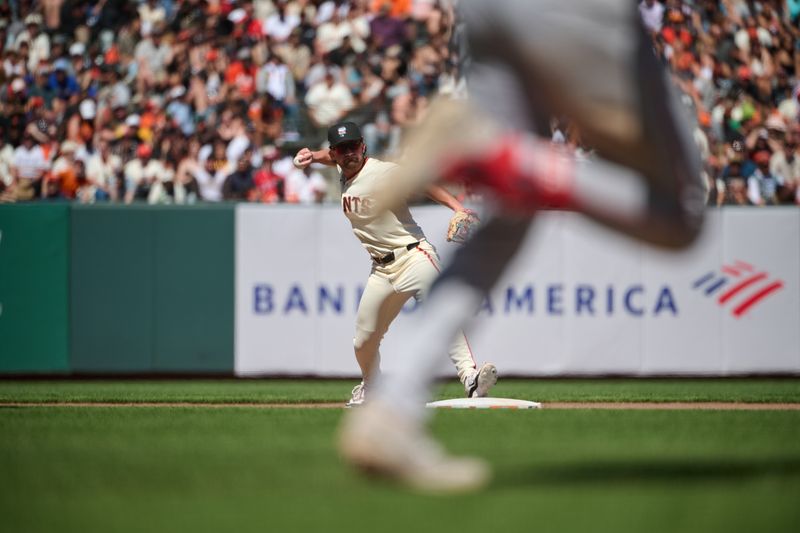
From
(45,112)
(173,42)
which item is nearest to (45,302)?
(45,112)

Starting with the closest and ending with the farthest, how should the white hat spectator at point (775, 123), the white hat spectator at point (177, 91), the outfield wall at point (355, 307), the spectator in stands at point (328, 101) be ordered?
the outfield wall at point (355, 307) < the spectator in stands at point (328, 101) < the white hat spectator at point (775, 123) < the white hat spectator at point (177, 91)

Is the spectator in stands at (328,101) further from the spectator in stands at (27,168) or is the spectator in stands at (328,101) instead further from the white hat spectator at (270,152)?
the spectator in stands at (27,168)

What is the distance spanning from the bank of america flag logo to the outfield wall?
0.05 ft

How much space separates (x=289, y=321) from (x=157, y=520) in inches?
384

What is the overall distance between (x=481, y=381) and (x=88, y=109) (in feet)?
32.7

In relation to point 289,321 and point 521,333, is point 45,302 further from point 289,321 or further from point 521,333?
point 521,333

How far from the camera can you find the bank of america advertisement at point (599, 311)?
13.4m

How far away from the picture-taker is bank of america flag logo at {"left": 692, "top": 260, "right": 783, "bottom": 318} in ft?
44.2

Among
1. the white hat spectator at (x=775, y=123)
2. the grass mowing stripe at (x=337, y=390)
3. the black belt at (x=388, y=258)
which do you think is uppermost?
the white hat spectator at (x=775, y=123)

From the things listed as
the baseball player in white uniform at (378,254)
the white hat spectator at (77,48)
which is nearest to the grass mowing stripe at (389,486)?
the baseball player in white uniform at (378,254)

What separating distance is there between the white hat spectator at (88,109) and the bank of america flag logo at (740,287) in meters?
8.73

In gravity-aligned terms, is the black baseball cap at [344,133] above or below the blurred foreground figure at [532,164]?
above

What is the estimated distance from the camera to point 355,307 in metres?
13.4

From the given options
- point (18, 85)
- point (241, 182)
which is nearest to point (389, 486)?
point (241, 182)
